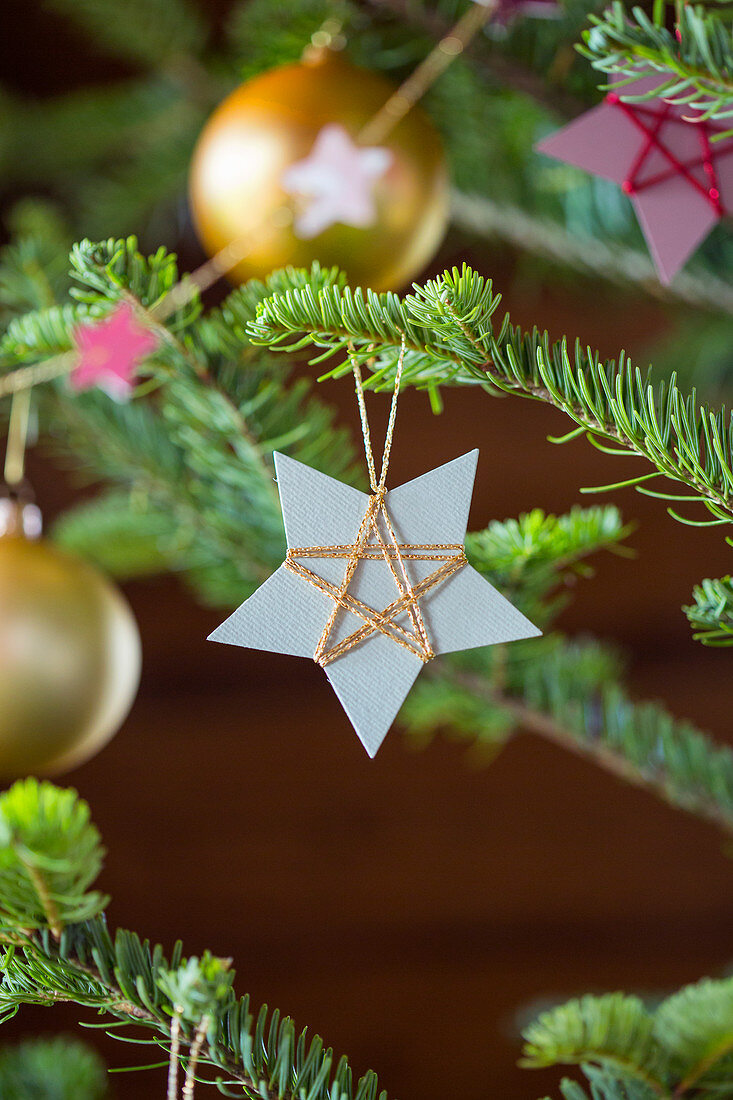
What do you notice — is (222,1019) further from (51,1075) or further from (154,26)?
(154,26)

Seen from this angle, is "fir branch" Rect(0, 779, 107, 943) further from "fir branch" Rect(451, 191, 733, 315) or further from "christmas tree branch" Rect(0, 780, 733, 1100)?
"fir branch" Rect(451, 191, 733, 315)

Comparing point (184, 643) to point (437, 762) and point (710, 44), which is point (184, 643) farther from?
point (710, 44)

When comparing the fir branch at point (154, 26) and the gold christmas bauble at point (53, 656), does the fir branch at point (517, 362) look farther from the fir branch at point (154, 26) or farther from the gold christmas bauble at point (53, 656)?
the fir branch at point (154, 26)

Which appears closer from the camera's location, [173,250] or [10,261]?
[10,261]

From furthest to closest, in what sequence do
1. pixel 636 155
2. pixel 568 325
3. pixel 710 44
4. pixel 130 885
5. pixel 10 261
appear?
pixel 568 325 < pixel 130 885 < pixel 10 261 < pixel 636 155 < pixel 710 44

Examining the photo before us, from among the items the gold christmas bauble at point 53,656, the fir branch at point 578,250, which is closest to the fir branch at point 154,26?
the fir branch at point 578,250

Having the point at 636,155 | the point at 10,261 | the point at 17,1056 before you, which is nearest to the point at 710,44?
the point at 636,155
